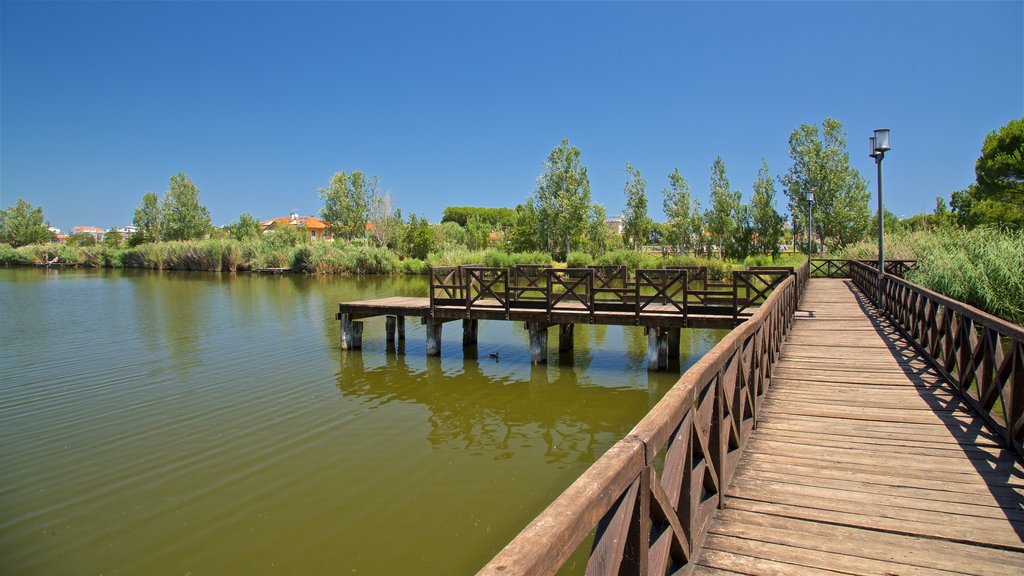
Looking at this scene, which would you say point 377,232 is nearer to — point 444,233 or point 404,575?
point 444,233

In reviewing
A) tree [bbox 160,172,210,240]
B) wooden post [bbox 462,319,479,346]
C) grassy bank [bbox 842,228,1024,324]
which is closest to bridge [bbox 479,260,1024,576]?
grassy bank [bbox 842,228,1024,324]

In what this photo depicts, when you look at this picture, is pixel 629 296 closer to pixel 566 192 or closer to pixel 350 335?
pixel 350 335

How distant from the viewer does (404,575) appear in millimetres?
5090

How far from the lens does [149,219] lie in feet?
232

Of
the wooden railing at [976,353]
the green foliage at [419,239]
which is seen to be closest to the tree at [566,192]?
the green foliage at [419,239]

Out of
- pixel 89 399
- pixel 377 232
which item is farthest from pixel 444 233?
pixel 89 399

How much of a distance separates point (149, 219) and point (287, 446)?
75.8 metres

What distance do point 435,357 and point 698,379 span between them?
38.5 ft

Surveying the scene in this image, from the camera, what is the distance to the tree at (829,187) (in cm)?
3859

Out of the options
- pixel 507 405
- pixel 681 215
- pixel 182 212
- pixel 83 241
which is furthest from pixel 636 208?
pixel 83 241

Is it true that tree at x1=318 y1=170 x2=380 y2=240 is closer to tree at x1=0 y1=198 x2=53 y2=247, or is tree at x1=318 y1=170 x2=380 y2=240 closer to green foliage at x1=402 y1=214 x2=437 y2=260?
green foliage at x1=402 y1=214 x2=437 y2=260

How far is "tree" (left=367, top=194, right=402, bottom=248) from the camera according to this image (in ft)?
209

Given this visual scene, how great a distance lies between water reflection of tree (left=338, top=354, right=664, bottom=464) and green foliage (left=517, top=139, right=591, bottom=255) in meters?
30.0

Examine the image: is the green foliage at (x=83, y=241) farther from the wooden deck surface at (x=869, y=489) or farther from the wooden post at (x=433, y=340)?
the wooden deck surface at (x=869, y=489)
